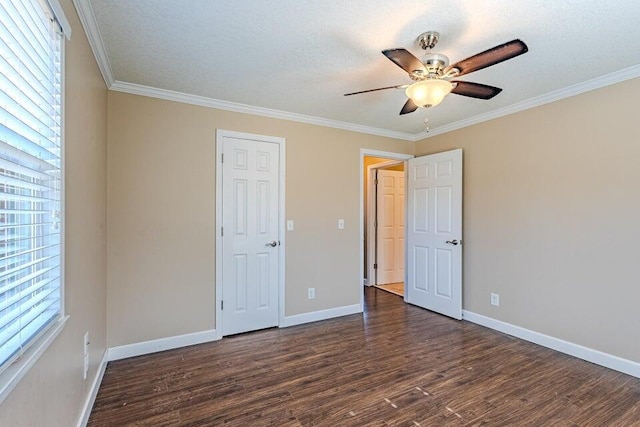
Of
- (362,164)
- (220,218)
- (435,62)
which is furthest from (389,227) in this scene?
(435,62)

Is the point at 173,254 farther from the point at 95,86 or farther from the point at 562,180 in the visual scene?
the point at 562,180

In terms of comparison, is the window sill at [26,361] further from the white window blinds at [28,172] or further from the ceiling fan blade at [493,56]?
the ceiling fan blade at [493,56]

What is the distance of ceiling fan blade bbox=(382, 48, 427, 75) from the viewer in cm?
170

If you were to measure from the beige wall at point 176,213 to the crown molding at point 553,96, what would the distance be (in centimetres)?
162

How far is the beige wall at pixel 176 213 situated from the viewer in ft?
8.84

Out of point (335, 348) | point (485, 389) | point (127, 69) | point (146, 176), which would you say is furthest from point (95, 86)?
point (485, 389)

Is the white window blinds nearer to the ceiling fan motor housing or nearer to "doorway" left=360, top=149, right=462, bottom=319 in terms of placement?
the ceiling fan motor housing

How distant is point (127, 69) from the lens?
243cm

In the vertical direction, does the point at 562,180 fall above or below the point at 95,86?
below

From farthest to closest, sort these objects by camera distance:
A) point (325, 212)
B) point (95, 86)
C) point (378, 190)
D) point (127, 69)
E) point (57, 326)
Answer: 1. point (378, 190)
2. point (325, 212)
3. point (127, 69)
4. point (95, 86)
5. point (57, 326)

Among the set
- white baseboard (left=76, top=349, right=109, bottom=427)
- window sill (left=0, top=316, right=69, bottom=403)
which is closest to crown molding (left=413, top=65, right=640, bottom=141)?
window sill (left=0, top=316, right=69, bottom=403)

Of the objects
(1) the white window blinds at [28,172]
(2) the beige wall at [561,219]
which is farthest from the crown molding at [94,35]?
(2) the beige wall at [561,219]

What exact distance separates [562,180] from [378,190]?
112 inches

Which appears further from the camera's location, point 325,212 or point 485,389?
point 325,212
